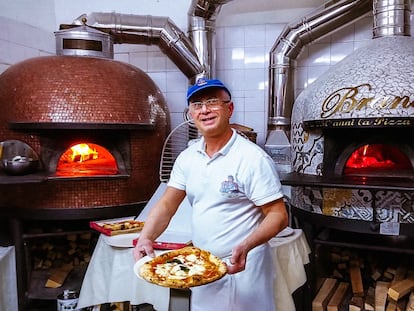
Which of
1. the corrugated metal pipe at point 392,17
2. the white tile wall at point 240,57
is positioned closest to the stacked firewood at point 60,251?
the white tile wall at point 240,57

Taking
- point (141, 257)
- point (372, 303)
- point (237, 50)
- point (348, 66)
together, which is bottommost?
point (372, 303)

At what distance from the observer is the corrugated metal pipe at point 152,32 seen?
3490 millimetres

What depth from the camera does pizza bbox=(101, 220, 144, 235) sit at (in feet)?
7.49

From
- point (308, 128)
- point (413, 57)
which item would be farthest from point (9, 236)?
point (413, 57)

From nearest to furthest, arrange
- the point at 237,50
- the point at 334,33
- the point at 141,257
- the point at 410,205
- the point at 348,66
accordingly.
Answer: the point at 141,257
the point at 410,205
the point at 348,66
the point at 334,33
the point at 237,50

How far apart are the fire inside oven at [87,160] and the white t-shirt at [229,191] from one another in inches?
55.3

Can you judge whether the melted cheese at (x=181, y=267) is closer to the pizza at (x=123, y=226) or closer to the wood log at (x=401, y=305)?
the pizza at (x=123, y=226)

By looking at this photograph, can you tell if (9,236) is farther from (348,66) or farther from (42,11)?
(348,66)

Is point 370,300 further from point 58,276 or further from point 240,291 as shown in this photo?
point 58,276

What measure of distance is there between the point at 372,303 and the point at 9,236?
101 inches

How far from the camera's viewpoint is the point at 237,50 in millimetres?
3877

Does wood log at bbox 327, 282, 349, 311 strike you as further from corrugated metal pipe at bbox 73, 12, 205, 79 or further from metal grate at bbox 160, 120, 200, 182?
corrugated metal pipe at bbox 73, 12, 205, 79

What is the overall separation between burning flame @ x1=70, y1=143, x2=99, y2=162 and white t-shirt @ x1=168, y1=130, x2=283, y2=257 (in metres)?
1.65

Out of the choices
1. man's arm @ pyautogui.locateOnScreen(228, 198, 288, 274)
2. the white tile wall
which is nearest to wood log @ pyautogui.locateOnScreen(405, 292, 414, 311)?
man's arm @ pyautogui.locateOnScreen(228, 198, 288, 274)
